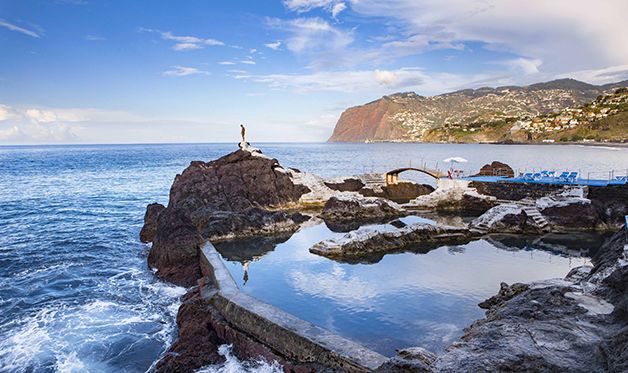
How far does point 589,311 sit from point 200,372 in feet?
32.8

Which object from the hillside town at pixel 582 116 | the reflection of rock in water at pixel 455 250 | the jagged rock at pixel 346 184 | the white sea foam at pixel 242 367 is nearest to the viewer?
the white sea foam at pixel 242 367

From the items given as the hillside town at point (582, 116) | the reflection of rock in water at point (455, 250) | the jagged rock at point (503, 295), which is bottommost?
the reflection of rock in water at point (455, 250)

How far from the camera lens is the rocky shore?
845cm

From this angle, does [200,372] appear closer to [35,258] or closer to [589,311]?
[589,311]

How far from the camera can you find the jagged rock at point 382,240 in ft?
70.5

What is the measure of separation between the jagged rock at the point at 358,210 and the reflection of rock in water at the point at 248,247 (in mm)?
6781

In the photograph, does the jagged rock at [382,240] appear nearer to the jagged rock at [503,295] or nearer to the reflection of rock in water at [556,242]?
the reflection of rock in water at [556,242]

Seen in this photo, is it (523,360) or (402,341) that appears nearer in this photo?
(523,360)

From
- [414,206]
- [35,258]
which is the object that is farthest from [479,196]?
[35,258]

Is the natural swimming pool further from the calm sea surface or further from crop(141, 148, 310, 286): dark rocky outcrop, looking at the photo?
crop(141, 148, 310, 286): dark rocky outcrop

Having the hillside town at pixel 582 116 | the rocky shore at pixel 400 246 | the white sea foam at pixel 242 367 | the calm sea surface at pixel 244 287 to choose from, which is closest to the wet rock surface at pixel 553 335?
the rocky shore at pixel 400 246

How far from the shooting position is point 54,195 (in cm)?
4872

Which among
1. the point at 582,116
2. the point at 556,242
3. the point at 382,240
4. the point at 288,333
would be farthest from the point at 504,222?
the point at 582,116

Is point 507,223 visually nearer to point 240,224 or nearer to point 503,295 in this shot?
point 503,295
